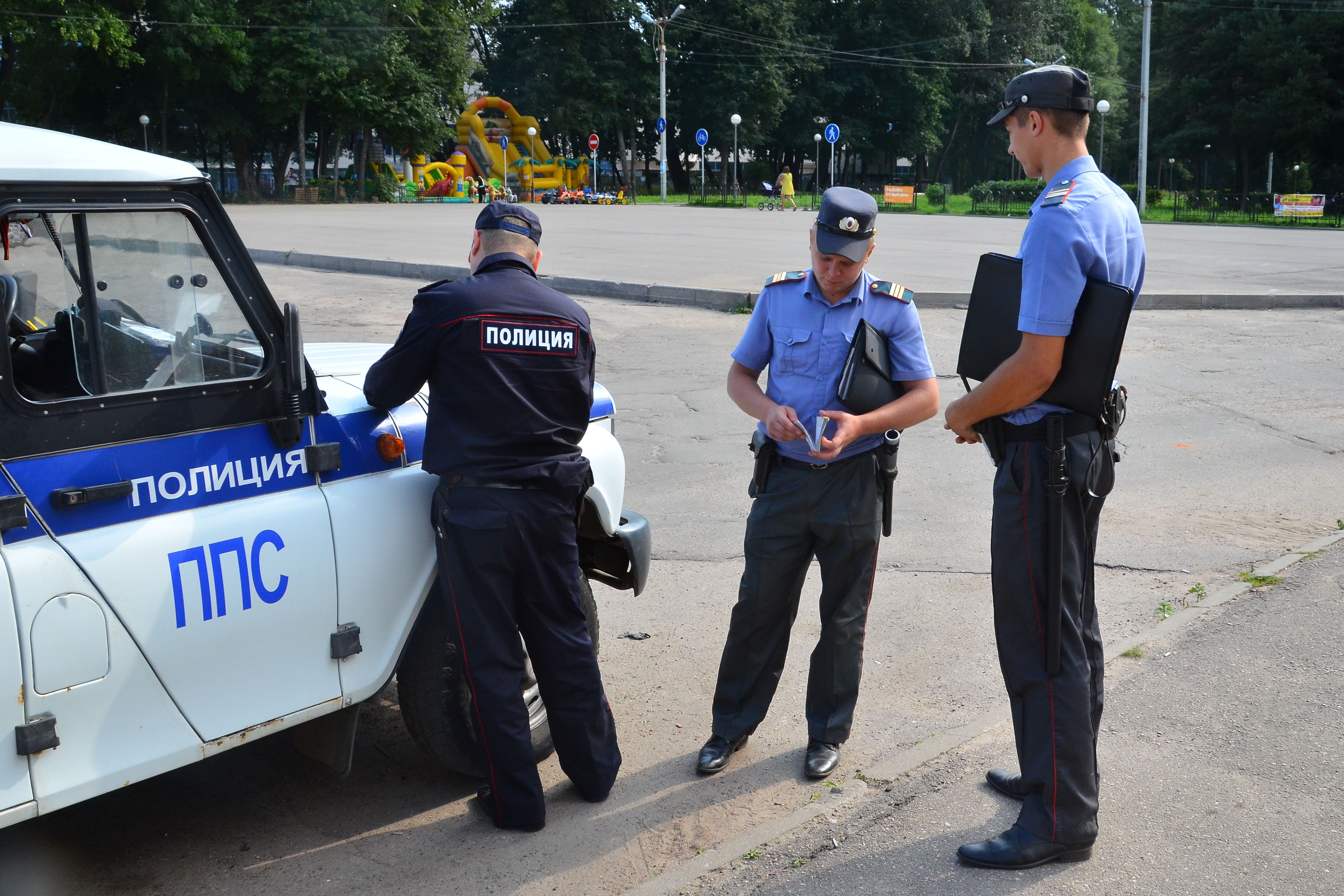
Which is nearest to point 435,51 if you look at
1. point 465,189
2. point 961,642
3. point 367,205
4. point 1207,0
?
point 465,189

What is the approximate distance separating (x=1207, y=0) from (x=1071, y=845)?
60.1m

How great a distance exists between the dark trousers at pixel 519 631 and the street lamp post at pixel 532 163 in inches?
2072

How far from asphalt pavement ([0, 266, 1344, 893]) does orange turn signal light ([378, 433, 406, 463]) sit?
1.21 meters

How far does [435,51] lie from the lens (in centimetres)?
5828

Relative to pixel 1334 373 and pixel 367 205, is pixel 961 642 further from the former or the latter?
pixel 367 205

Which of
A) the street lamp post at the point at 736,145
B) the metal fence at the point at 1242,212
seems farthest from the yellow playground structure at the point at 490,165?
the metal fence at the point at 1242,212

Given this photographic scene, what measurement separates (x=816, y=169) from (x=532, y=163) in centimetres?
1640

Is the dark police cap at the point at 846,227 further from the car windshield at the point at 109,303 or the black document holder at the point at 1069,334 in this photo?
the car windshield at the point at 109,303

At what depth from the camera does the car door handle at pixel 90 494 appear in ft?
8.97

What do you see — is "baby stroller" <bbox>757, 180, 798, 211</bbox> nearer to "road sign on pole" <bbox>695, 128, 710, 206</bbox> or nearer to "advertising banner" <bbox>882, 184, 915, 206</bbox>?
"road sign on pole" <bbox>695, 128, 710, 206</bbox>

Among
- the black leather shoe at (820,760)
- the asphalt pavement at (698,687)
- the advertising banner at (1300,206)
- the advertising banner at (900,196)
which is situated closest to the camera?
the asphalt pavement at (698,687)

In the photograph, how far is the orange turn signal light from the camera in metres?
3.49

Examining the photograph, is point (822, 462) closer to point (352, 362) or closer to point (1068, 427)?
point (1068, 427)

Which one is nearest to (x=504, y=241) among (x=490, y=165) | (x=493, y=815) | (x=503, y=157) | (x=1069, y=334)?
(x=1069, y=334)
